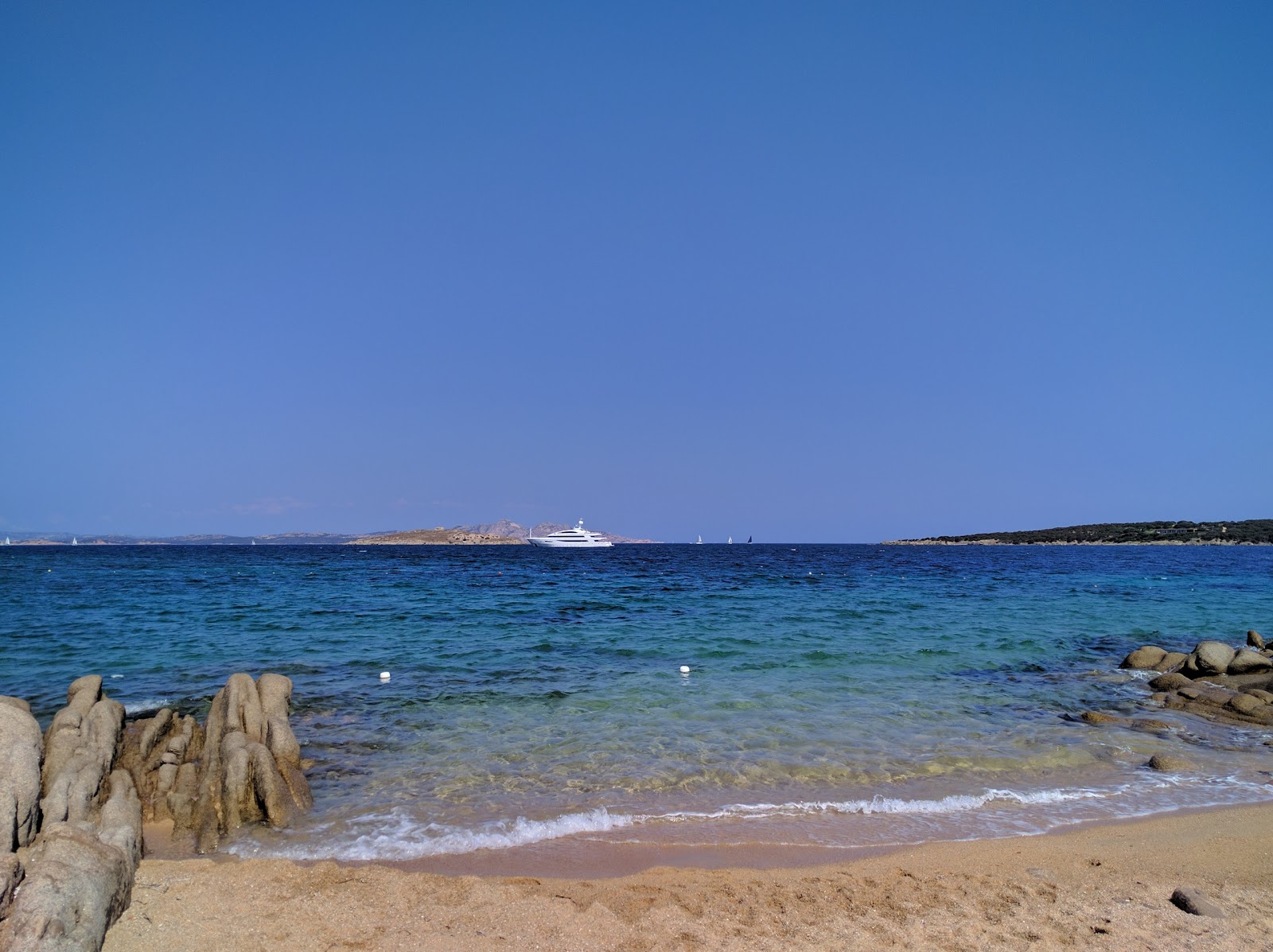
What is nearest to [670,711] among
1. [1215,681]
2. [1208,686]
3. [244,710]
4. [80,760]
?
[244,710]

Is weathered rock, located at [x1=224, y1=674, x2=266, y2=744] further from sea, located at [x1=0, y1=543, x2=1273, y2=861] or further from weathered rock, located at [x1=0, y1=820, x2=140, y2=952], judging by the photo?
weathered rock, located at [x1=0, y1=820, x2=140, y2=952]

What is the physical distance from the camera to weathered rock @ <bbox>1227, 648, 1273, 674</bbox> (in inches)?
653

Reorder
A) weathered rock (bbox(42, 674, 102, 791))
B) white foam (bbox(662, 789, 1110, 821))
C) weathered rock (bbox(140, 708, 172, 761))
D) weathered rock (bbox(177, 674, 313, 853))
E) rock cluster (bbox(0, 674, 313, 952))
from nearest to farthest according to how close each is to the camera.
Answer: rock cluster (bbox(0, 674, 313, 952))
weathered rock (bbox(42, 674, 102, 791))
weathered rock (bbox(177, 674, 313, 853))
white foam (bbox(662, 789, 1110, 821))
weathered rock (bbox(140, 708, 172, 761))

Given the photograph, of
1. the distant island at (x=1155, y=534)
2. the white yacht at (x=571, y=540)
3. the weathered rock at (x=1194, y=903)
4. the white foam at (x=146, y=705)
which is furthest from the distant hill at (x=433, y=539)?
the weathered rock at (x=1194, y=903)

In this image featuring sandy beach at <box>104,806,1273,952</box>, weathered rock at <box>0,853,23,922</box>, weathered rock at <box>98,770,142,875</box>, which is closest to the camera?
weathered rock at <box>0,853,23,922</box>

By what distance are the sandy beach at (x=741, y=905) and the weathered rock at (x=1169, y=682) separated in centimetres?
960

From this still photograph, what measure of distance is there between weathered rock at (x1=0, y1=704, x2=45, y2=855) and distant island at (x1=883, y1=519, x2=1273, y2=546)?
5573 inches

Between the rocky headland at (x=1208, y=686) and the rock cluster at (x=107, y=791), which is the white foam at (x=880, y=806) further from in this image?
the rock cluster at (x=107, y=791)

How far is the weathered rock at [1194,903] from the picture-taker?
6.00 m

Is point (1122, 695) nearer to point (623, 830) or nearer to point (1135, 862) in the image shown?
point (1135, 862)

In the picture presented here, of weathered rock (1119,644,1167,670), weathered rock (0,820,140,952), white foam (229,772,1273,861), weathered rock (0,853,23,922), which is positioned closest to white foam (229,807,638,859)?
white foam (229,772,1273,861)

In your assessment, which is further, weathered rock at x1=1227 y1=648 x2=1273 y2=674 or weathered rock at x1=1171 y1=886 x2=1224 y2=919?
weathered rock at x1=1227 y1=648 x2=1273 y2=674

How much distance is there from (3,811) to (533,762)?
5706 millimetres

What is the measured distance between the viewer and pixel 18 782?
6145mm
